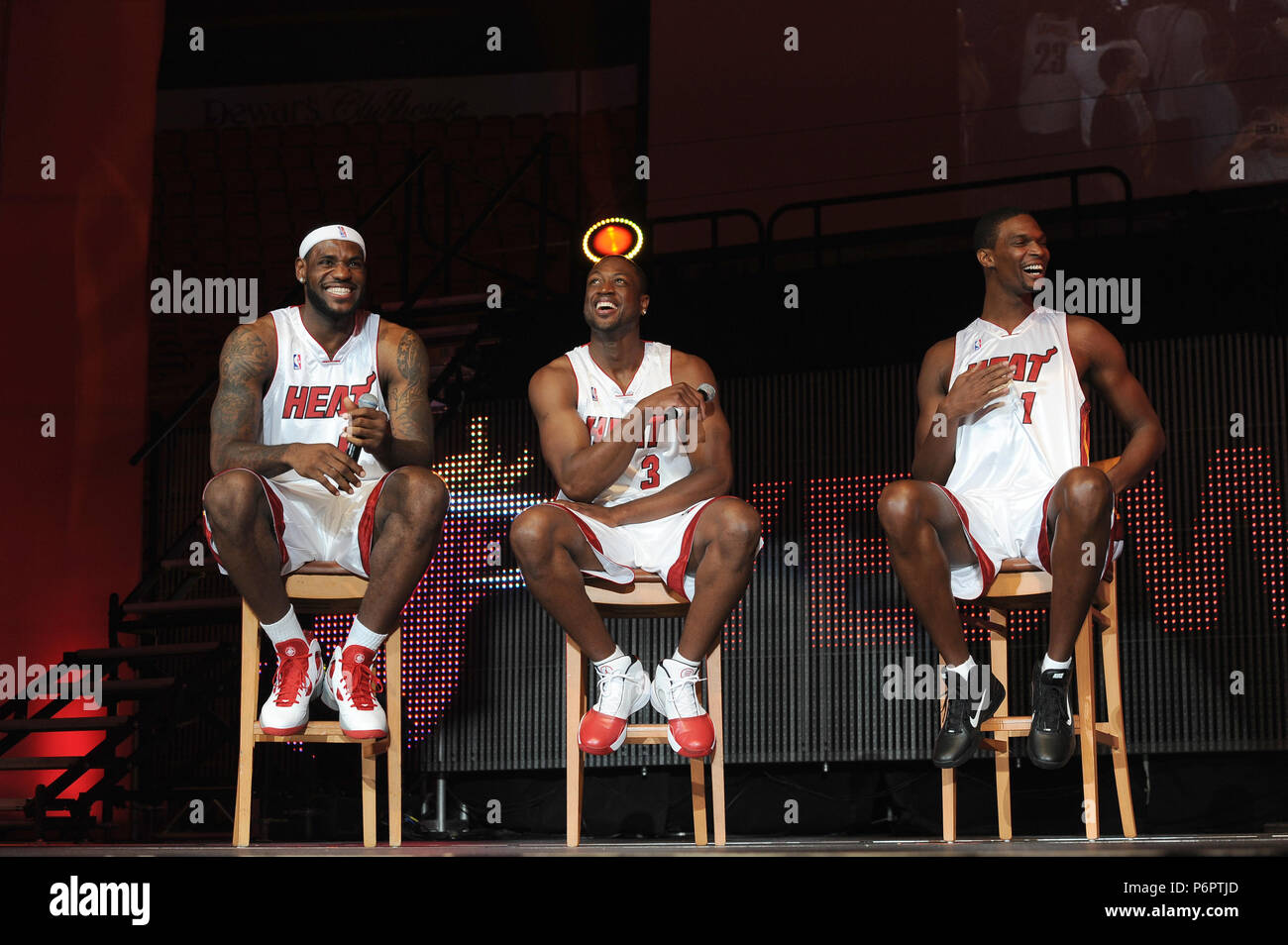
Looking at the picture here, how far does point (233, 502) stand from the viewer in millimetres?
3152

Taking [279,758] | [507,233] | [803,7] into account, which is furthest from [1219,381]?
[507,233]

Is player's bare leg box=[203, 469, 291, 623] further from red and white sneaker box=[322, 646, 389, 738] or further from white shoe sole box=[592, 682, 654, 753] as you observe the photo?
white shoe sole box=[592, 682, 654, 753]

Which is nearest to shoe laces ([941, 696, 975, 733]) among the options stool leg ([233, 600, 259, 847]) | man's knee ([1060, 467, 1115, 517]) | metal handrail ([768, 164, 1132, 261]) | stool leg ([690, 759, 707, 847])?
man's knee ([1060, 467, 1115, 517])

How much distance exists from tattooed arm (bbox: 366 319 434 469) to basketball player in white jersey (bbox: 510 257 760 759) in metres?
0.31

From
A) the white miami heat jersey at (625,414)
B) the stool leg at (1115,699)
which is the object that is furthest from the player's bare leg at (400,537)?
the stool leg at (1115,699)

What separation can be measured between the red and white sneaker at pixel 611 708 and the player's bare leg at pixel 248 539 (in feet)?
2.53

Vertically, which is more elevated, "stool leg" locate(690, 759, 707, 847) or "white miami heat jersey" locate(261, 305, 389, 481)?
"white miami heat jersey" locate(261, 305, 389, 481)

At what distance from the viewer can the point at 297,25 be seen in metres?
9.20

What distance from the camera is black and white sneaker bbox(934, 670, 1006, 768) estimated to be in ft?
10.3

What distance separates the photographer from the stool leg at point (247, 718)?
328cm

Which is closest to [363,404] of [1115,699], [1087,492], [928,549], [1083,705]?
[928,549]

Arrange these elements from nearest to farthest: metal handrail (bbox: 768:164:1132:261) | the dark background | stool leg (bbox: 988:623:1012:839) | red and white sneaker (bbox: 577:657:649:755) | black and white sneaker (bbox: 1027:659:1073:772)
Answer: black and white sneaker (bbox: 1027:659:1073:772), red and white sneaker (bbox: 577:657:649:755), stool leg (bbox: 988:623:1012:839), the dark background, metal handrail (bbox: 768:164:1132:261)

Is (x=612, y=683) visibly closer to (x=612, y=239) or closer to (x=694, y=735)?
(x=694, y=735)

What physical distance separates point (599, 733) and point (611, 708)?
70 mm
